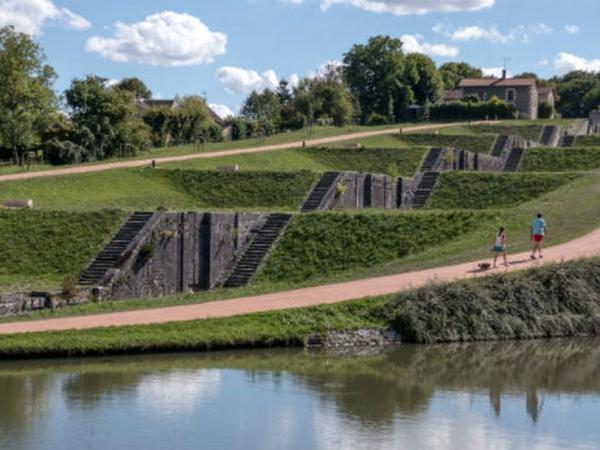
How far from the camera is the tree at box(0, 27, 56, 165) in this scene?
172 feet

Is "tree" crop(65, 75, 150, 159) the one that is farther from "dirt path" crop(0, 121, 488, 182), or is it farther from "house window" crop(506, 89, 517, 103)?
"house window" crop(506, 89, 517, 103)

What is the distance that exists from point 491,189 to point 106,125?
1034 inches

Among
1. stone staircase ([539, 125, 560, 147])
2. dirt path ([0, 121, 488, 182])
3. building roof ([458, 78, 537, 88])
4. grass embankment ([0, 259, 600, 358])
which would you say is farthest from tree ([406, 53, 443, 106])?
grass embankment ([0, 259, 600, 358])

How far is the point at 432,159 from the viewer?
62375 millimetres

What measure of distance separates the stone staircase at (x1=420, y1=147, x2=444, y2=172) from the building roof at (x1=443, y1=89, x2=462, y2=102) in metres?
48.4

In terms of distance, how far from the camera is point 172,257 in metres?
36.6

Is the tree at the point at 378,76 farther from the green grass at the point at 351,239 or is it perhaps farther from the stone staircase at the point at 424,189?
the green grass at the point at 351,239

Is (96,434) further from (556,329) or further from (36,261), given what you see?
(36,261)

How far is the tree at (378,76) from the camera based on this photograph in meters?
106

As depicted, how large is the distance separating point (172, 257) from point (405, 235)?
7.71 metres

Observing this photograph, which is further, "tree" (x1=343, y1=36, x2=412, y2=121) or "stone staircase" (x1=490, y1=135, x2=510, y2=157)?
"tree" (x1=343, y1=36, x2=412, y2=121)

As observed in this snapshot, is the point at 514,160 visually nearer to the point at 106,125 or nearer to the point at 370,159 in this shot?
the point at 370,159

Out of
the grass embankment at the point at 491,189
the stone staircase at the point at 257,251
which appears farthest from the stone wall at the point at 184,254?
the grass embankment at the point at 491,189

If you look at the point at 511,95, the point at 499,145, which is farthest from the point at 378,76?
the point at 499,145
